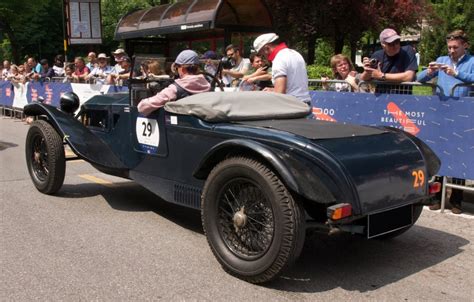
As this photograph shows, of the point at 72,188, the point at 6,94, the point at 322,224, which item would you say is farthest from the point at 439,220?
the point at 6,94

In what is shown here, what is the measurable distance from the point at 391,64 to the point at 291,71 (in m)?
1.71

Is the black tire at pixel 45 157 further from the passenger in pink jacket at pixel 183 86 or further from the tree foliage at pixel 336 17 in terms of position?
the tree foliage at pixel 336 17

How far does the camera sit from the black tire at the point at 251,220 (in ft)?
11.0

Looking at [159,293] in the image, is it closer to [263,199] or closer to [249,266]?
[249,266]

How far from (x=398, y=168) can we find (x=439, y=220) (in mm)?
1940

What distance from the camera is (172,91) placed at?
4742 mm

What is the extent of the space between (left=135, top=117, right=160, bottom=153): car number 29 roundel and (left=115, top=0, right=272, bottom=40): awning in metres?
9.87

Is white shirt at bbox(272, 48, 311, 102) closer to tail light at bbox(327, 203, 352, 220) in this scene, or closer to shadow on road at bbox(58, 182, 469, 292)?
shadow on road at bbox(58, 182, 469, 292)

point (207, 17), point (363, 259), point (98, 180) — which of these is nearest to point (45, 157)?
point (98, 180)

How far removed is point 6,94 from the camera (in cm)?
1606

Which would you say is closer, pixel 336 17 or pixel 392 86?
pixel 392 86

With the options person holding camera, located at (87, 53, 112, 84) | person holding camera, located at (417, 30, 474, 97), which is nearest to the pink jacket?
person holding camera, located at (417, 30, 474, 97)

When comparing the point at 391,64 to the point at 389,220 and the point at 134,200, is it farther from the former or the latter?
the point at 134,200

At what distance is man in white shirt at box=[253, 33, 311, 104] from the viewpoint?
506cm
